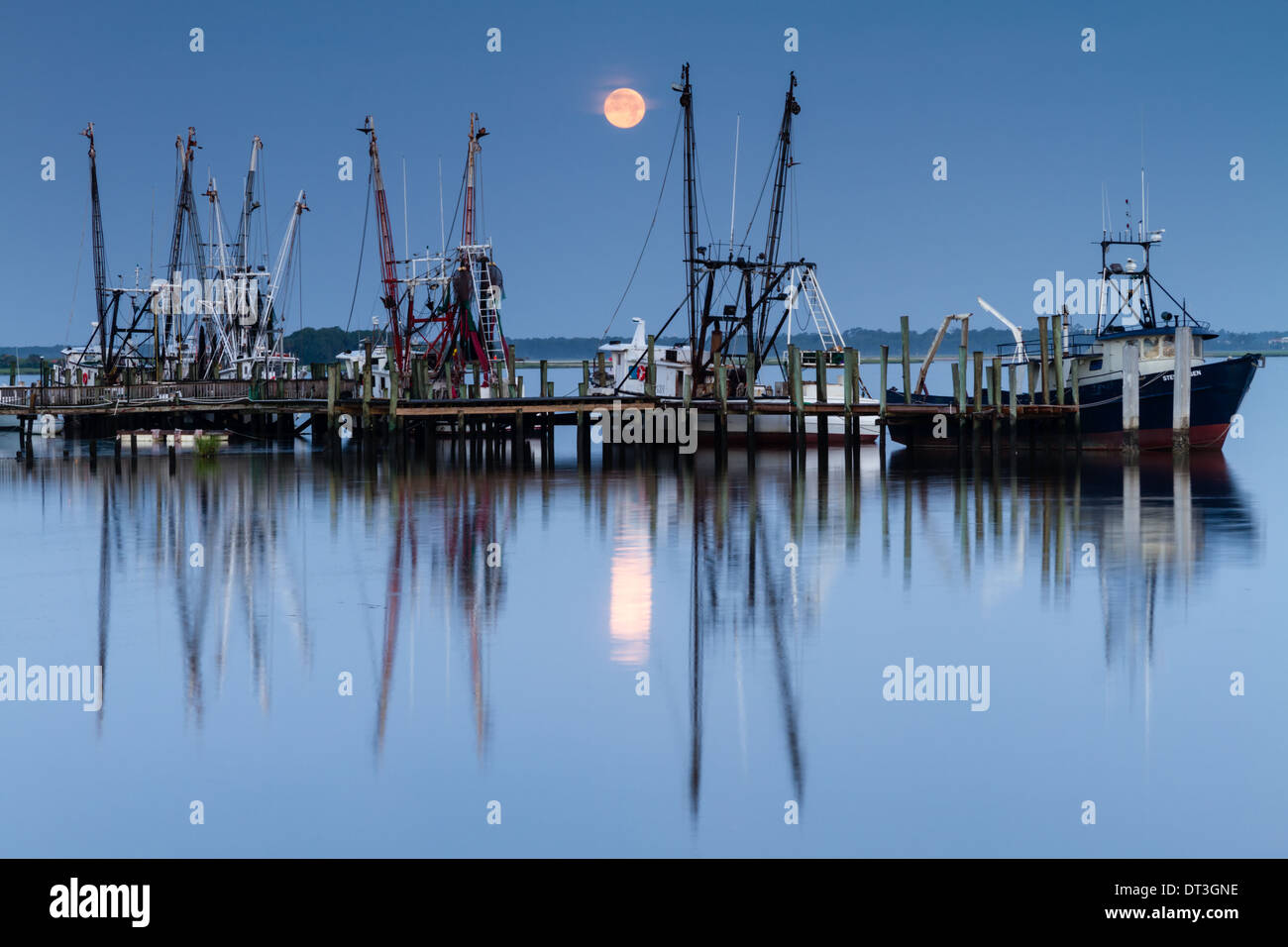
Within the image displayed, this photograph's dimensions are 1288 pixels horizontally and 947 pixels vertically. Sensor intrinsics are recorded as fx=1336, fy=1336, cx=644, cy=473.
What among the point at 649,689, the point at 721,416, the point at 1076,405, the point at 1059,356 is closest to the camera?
the point at 649,689

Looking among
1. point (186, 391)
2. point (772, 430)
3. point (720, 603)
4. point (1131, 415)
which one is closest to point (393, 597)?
point (720, 603)

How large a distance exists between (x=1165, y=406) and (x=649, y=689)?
4391cm

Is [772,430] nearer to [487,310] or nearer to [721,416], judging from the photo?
[721,416]

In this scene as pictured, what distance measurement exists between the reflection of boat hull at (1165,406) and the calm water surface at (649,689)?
21093 millimetres

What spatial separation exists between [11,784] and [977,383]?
47446 mm

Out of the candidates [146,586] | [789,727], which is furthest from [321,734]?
[146,586]

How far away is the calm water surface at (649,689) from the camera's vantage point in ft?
38.2

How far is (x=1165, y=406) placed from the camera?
53.9m

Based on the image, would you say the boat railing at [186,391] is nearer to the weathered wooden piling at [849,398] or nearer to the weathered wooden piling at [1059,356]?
the weathered wooden piling at [849,398]

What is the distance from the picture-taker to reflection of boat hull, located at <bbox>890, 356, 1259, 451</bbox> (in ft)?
173

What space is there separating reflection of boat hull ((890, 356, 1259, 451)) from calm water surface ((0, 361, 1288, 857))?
69.2 feet
